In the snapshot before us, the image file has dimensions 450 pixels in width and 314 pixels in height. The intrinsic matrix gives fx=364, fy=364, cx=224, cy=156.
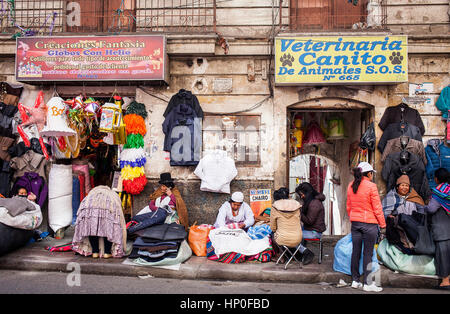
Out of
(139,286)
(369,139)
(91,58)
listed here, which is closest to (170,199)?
(139,286)

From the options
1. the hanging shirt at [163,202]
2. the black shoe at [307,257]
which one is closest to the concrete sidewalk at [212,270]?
the black shoe at [307,257]

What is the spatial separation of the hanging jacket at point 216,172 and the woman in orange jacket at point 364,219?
3003 mm

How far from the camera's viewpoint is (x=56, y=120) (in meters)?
7.47

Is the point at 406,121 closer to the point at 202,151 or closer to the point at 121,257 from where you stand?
the point at 202,151

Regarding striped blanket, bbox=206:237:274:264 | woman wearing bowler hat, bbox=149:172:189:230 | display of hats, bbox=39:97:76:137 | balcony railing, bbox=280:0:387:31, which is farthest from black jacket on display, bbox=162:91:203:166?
balcony railing, bbox=280:0:387:31

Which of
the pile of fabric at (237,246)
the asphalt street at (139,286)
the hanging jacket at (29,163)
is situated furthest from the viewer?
the hanging jacket at (29,163)

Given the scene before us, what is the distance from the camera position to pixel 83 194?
8.89 m

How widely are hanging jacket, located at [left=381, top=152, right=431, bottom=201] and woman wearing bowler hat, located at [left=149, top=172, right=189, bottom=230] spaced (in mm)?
4394

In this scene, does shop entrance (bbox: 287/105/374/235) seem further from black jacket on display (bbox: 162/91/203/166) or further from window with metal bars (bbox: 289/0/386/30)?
black jacket on display (bbox: 162/91/203/166)

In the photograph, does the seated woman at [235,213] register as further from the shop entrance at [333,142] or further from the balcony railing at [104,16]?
the balcony railing at [104,16]

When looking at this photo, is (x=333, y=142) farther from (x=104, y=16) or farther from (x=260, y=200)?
(x=104, y=16)

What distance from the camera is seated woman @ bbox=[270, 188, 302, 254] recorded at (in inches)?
243

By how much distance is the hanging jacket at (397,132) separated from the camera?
781cm

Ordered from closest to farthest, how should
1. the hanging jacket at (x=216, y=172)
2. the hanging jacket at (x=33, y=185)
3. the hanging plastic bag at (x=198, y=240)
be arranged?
the hanging plastic bag at (x=198, y=240), the hanging jacket at (x=216, y=172), the hanging jacket at (x=33, y=185)
